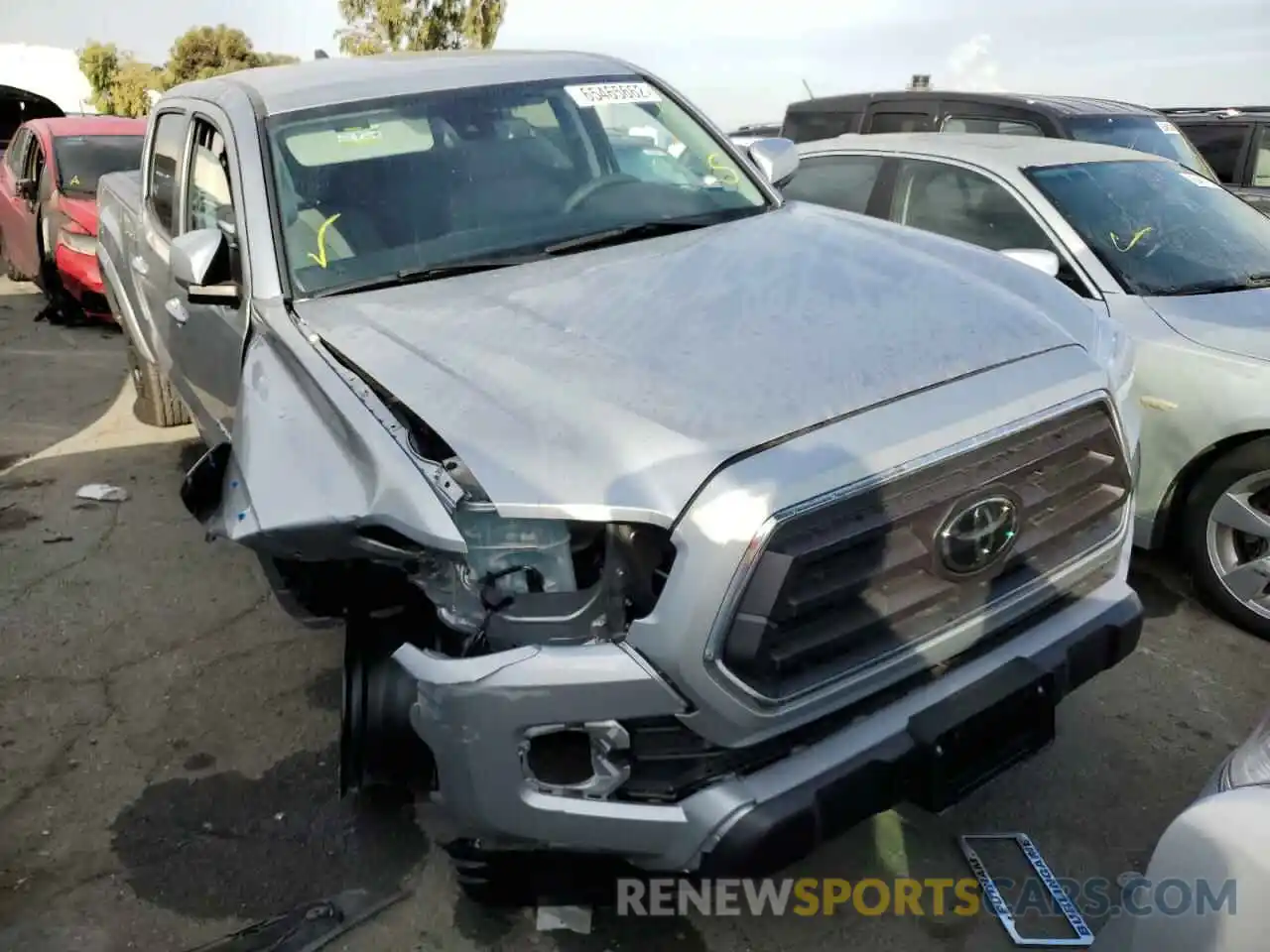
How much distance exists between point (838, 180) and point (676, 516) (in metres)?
3.89

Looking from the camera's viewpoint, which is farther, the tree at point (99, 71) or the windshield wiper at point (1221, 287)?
the tree at point (99, 71)

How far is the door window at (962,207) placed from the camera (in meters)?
4.34

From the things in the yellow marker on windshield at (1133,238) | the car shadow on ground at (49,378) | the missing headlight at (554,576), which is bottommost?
the car shadow on ground at (49,378)

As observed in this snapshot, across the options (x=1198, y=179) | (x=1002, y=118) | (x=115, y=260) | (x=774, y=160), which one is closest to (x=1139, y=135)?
(x=1002, y=118)

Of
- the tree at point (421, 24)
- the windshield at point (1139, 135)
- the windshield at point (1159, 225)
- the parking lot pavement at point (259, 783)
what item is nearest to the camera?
the parking lot pavement at point (259, 783)

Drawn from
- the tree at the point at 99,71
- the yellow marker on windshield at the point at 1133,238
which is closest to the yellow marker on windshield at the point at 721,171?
the yellow marker on windshield at the point at 1133,238

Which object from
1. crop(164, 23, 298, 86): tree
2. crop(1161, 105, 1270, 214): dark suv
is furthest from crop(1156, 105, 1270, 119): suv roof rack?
crop(164, 23, 298, 86): tree

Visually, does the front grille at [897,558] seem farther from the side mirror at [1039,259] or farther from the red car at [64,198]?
the red car at [64,198]

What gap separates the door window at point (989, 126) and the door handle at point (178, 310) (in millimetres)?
5098

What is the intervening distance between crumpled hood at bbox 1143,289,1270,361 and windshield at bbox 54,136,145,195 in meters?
8.04

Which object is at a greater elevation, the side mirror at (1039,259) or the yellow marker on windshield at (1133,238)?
the yellow marker on windshield at (1133,238)

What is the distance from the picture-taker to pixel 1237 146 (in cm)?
846

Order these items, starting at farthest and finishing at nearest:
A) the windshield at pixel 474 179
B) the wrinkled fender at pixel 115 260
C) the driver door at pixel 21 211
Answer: the driver door at pixel 21 211 → the wrinkled fender at pixel 115 260 → the windshield at pixel 474 179

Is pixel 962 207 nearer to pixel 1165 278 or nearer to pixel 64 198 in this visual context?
pixel 1165 278
